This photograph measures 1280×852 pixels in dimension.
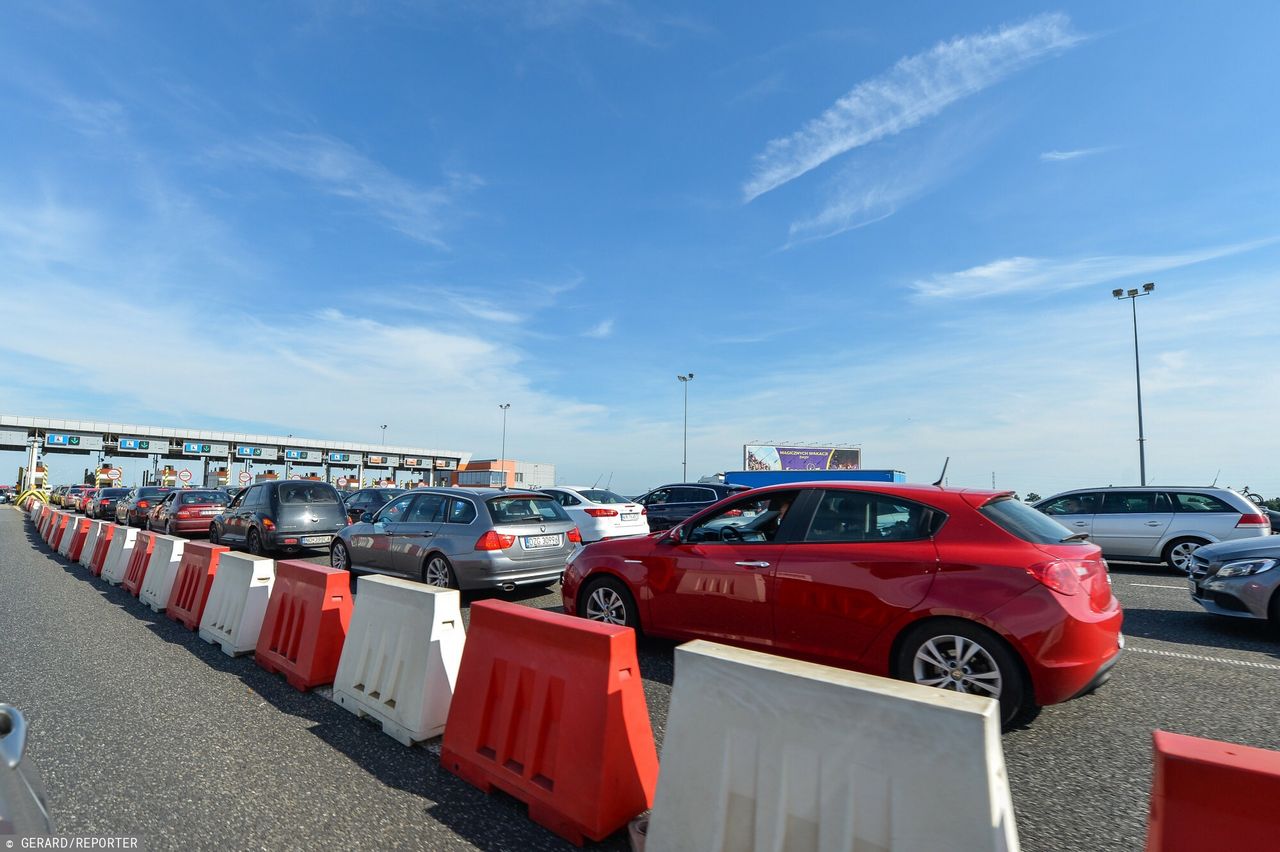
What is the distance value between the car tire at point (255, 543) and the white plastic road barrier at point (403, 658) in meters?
9.36

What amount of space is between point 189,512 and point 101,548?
6157 mm

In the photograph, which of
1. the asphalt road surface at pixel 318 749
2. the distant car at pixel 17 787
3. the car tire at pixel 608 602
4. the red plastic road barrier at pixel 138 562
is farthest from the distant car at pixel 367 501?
the distant car at pixel 17 787

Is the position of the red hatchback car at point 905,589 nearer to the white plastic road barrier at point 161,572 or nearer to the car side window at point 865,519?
the car side window at point 865,519

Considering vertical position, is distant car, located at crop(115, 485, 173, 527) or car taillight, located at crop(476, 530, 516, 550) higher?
car taillight, located at crop(476, 530, 516, 550)

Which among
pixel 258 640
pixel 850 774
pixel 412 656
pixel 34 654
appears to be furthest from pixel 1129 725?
pixel 34 654

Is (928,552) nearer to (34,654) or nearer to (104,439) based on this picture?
(34,654)

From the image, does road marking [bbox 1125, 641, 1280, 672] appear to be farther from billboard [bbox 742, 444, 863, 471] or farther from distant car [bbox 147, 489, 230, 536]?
billboard [bbox 742, 444, 863, 471]

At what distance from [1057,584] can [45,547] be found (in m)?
21.1

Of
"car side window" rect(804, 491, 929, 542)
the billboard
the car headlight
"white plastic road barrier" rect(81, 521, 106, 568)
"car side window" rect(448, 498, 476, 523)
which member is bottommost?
"white plastic road barrier" rect(81, 521, 106, 568)

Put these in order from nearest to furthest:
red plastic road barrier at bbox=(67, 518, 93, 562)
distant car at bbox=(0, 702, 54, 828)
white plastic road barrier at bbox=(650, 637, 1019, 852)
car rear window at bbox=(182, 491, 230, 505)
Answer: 1. distant car at bbox=(0, 702, 54, 828)
2. white plastic road barrier at bbox=(650, 637, 1019, 852)
3. red plastic road barrier at bbox=(67, 518, 93, 562)
4. car rear window at bbox=(182, 491, 230, 505)

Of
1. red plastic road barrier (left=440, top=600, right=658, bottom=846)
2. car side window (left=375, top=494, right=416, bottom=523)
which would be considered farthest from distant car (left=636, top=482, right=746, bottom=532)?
red plastic road barrier (left=440, top=600, right=658, bottom=846)

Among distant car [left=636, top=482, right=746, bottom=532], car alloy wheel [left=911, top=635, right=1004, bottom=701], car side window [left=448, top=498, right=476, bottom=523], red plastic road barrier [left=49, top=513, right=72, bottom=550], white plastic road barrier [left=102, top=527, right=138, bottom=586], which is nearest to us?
car alloy wheel [left=911, top=635, right=1004, bottom=701]

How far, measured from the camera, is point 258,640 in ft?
18.1

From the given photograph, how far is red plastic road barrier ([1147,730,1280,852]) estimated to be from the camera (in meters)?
1.50
